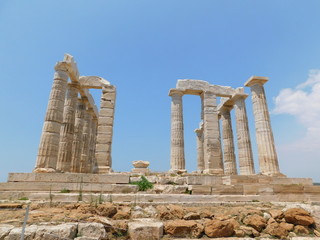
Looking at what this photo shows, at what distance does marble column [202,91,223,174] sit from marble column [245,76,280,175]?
11.0ft

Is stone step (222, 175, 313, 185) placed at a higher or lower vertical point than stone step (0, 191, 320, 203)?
higher

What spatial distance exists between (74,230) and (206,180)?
8.92 m

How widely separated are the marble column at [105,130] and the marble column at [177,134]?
542 cm

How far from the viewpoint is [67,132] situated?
1745 cm

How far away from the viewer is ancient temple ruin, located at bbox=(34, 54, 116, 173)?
46.1ft

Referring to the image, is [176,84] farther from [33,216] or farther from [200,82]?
[33,216]

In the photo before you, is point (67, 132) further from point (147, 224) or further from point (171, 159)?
point (147, 224)

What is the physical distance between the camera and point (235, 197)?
9.05 metres

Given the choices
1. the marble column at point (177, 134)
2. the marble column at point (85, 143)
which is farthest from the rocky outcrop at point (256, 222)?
the marble column at point (85, 143)

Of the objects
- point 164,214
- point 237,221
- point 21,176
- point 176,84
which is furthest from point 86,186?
point 176,84

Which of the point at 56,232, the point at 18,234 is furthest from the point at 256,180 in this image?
the point at 18,234

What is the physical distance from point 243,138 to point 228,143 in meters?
2.62

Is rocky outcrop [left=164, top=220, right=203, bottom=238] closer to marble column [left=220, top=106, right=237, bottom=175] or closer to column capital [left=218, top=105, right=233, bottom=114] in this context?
marble column [left=220, top=106, right=237, bottom=175]

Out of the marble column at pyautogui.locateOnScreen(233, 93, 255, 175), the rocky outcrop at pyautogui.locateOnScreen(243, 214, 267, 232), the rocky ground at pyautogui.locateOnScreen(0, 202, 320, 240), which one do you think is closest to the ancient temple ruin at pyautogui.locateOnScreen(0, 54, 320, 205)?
the marble column at pyautogui.locateOnScreen(233, 93, 255, 175)
